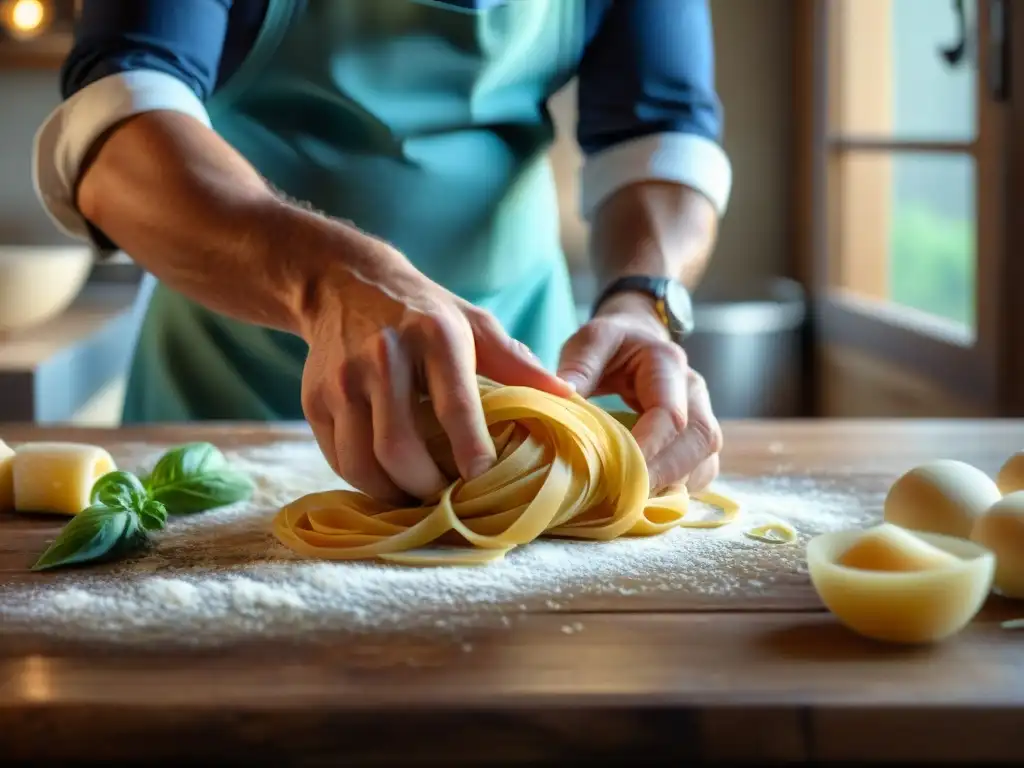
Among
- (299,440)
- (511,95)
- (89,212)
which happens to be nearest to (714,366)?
(511,95)

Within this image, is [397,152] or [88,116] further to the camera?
[397,152]

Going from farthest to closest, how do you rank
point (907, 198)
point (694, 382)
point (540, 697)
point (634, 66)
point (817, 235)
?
point (817, 235) → point (907, 198) → point (634, 66) → point (694, 382) → point (540, 697)

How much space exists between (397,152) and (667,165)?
1.13 feet

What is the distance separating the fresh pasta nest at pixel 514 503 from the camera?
946 mm

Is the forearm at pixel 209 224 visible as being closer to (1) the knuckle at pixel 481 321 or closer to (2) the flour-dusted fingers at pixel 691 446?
(1) the knuckle at pixel 481 321

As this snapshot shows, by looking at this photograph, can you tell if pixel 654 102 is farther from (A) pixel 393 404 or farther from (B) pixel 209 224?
(A) pixel 393 404

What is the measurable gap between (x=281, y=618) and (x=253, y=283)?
1.25 feet

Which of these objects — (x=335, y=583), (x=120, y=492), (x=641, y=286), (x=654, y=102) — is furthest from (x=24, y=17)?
(x=335, y=583)

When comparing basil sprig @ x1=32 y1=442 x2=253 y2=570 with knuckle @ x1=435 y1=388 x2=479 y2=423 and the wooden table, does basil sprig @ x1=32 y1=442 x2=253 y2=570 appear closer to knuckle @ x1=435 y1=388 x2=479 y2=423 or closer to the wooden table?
the wooden table

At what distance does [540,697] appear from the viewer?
0.66 m

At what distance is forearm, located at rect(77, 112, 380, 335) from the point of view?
1027mm

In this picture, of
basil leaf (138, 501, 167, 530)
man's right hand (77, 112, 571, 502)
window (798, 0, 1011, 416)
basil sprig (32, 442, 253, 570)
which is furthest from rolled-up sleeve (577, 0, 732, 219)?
window (798, 0, 1011, 416)

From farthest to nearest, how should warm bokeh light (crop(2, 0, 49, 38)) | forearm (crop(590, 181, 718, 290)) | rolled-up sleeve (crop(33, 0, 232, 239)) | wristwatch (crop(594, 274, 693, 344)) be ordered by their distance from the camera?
warm bokeh light (crop(2, 0, 49, 38))
forearm (crop(590, 181, 718, 290))
wristwatch (crop(594, 274, 693, 344))
rolled-up sleeve (crop(33, 0, 232, 239))

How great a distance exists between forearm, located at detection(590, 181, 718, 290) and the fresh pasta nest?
0.43 metres
